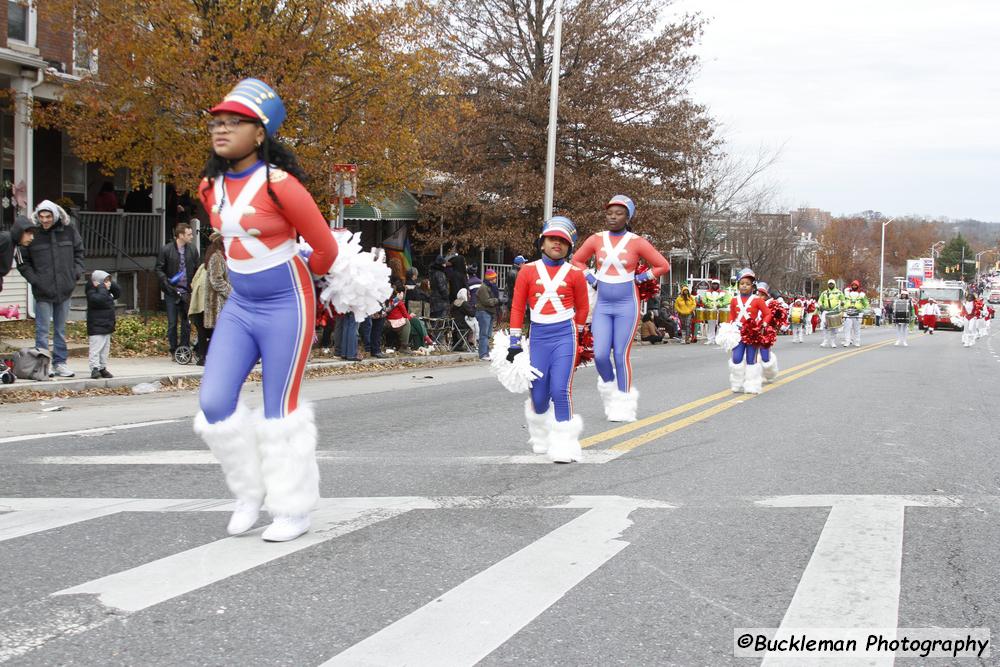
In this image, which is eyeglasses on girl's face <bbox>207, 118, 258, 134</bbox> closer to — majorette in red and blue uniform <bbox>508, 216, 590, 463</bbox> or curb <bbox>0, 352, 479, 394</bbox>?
majorette in red and blue uniform <bbox>508, 216, 590, 463</bbox>

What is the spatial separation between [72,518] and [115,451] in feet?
7.96

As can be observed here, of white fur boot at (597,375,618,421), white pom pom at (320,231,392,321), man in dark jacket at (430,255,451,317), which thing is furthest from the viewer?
man in dark jacket at (430,255,451,317)

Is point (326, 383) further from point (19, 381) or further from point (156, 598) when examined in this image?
point (156, 598)

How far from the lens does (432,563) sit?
15.6 feet

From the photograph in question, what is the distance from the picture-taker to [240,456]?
5.12 metres

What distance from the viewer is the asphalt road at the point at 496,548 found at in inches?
150

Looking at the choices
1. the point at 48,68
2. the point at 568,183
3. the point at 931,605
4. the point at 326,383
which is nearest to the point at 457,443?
the point at 931,605

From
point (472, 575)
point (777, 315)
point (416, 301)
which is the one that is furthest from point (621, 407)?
point (416, 301)

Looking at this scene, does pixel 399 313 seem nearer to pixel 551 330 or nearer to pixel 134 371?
pixel 134 371

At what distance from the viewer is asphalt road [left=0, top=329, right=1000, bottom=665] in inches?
150

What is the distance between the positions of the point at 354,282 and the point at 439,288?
1486 cm

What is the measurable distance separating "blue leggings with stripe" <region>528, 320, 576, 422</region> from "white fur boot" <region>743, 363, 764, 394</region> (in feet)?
19.4

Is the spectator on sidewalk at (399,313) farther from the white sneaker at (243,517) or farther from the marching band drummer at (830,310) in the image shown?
the marching band drummer at (830,310)

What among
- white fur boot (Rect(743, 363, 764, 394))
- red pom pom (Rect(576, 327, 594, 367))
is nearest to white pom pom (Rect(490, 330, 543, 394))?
red pom pom (Rect(576, 327, 594, 367))
